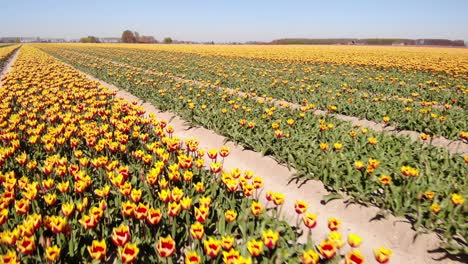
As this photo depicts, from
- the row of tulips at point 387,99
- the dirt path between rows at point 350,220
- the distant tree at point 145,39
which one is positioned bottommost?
the dirt path between rows at point 350,220

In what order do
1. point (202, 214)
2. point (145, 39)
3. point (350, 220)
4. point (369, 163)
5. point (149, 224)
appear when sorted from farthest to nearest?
1. point (145, 39)
2. point (369, 163)
3. point (350, 220)
4. point (149, 224)
5. point (202, 214)

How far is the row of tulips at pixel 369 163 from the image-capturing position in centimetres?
454

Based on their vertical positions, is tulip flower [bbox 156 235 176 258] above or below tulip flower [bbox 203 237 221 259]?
above

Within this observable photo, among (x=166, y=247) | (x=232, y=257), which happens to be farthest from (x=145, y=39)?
(x=232, y=257)

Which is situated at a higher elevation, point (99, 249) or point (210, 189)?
point (99, 249)

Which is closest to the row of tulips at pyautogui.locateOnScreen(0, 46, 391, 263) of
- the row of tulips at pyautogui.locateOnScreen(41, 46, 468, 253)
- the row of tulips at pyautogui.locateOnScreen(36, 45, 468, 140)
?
the row of tulips at pyautogui.locateOnScreen(41, 46, 468, 253)

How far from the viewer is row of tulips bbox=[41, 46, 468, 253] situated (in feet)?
14.9

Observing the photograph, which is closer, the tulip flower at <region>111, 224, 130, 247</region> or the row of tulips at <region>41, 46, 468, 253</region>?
the tulip flower at <region>111, 224, 130, 247</region>

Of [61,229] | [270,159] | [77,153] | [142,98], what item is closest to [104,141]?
[77,153]

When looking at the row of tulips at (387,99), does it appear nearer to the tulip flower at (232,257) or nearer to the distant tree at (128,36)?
Answer: the tulip flower at (232,257)

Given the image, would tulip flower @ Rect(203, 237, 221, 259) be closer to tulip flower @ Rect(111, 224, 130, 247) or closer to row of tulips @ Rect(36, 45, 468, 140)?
tulip flower @ Rect(111, 224, 130, 247)

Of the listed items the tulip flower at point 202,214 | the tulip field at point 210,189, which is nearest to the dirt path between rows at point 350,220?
the tulip field at point 210,189

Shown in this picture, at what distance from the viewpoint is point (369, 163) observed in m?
5.20

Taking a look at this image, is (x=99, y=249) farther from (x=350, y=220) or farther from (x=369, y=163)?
(x=369, y=163)
